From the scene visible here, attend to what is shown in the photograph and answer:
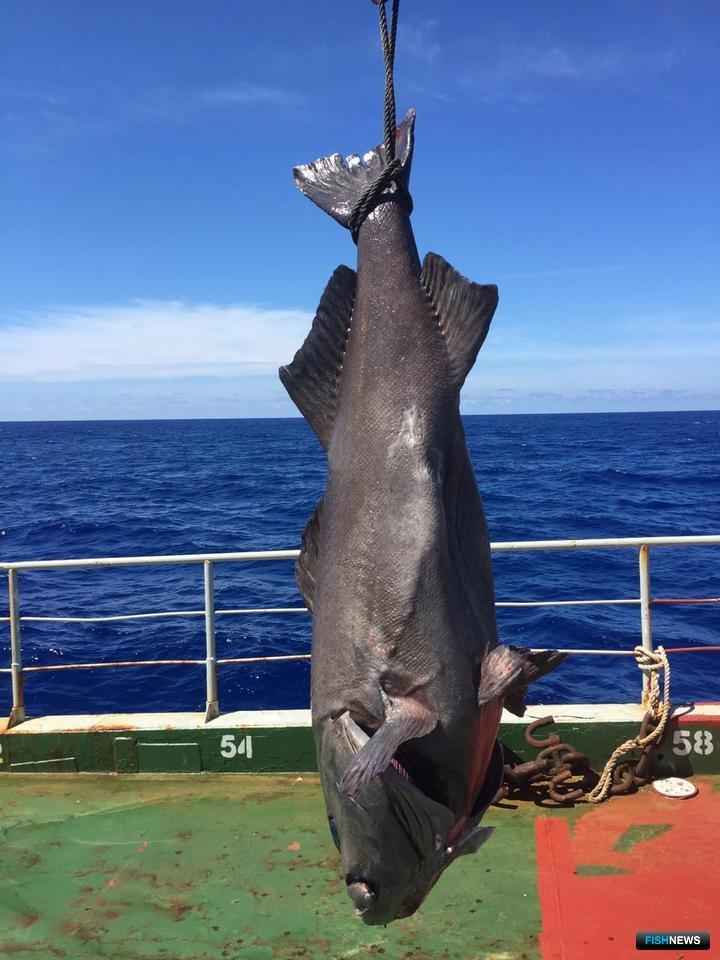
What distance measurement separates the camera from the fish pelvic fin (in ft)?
9.43

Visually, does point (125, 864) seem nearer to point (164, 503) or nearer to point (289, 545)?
point (289, 545)

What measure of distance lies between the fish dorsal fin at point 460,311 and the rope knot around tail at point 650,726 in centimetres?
380

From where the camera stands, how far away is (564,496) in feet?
124

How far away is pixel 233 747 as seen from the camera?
612 cm

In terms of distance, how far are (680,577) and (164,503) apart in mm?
25446

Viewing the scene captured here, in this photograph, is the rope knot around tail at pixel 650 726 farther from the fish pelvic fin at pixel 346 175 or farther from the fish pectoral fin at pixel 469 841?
the fish pelvic fin at pixel 346 175

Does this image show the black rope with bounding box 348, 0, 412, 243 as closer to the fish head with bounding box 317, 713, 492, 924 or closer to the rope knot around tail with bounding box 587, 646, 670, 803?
the fish head with bounding box 317, 713, 492, 924

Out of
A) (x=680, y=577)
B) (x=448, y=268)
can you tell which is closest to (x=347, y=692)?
(x=448, y=268)

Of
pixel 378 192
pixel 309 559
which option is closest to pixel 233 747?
pixel 309 559

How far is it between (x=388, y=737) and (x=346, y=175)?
208cm

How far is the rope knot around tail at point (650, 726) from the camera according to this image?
18.1 feet

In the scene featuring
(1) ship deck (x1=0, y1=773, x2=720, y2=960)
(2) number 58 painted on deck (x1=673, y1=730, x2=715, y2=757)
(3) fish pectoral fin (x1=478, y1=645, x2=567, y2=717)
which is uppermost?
(3) fish pectoral fin (x1=478, y1=645, x2=567, y2=717)

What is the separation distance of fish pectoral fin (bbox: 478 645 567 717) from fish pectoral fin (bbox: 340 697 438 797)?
0.17 m

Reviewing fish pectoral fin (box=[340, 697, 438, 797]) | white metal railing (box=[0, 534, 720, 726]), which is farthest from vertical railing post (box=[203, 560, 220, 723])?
fish pectoral fin (box=[340, 697, 438, 797])
